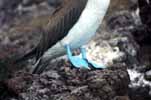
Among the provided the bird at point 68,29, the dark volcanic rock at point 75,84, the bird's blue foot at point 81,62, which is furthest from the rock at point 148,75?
the bird at point 68,29

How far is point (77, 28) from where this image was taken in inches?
358

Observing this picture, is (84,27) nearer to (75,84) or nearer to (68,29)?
(68,29)

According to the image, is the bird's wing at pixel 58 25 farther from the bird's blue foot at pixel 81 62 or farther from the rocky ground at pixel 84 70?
the rocky ground at pixel 84 70

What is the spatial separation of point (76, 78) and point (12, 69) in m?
1.55

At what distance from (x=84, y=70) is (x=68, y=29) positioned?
2.14 feet

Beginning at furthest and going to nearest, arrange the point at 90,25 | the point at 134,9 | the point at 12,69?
the point at 134,9 < the point at 12,69 < the point at 90,25

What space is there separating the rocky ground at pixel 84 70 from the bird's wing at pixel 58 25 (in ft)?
1.42

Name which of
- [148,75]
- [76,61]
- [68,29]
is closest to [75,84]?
[76,61]

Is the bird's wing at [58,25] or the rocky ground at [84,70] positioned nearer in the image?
the rocky ground at [84,70]

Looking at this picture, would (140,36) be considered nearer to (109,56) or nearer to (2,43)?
(109,56)

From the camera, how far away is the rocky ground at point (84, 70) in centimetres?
887

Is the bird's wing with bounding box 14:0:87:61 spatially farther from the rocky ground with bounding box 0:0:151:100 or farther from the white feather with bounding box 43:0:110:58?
the rocky ground with bounding box 0:0:151:100

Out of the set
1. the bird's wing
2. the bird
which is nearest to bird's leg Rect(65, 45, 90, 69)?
the bird

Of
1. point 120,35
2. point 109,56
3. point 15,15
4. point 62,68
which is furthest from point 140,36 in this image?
point 15,15
